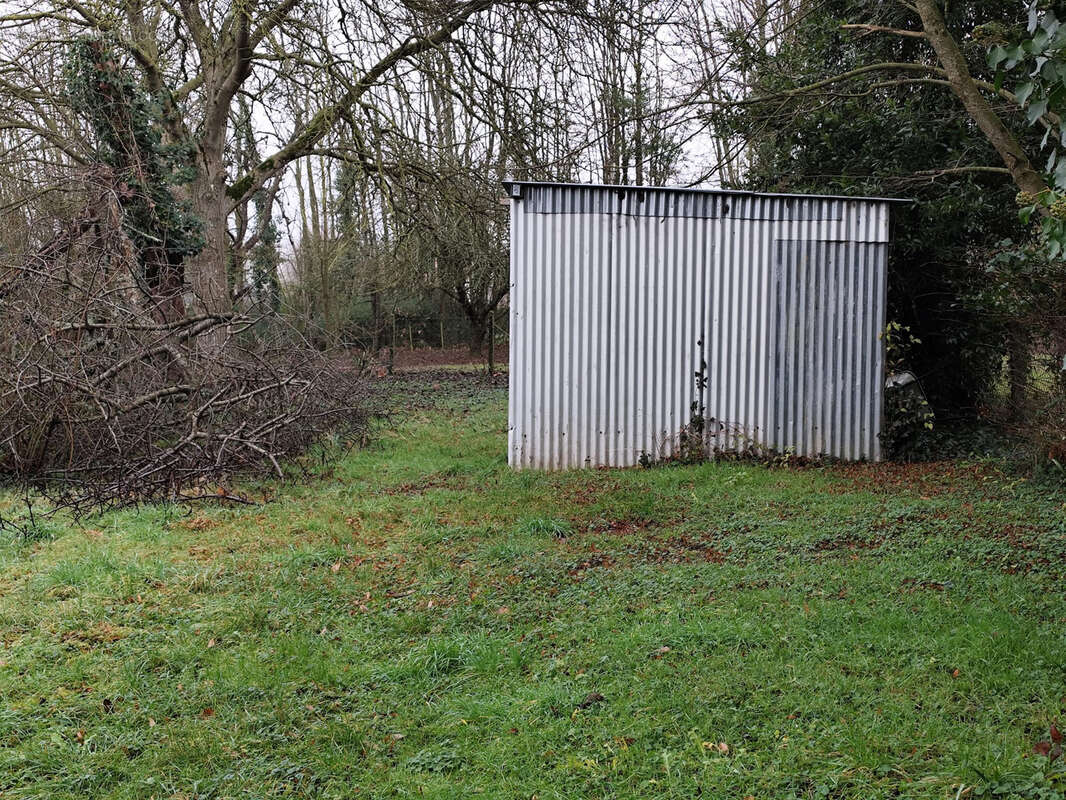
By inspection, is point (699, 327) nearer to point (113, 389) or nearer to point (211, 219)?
point (113, 389)

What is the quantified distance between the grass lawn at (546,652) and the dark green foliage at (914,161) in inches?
156

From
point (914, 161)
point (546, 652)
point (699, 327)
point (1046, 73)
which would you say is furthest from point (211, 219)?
point (1046, 73)

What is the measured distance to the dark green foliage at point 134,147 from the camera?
1030 centimetres

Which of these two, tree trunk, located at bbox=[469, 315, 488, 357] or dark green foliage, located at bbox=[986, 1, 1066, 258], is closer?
dark green foliage, located at bbox=[986, 1, 1066, 258]

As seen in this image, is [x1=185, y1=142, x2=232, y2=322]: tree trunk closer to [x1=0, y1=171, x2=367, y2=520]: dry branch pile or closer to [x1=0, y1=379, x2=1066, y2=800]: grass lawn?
[x1=0, y1=171, x2=367, y2=520]: dry branch pile

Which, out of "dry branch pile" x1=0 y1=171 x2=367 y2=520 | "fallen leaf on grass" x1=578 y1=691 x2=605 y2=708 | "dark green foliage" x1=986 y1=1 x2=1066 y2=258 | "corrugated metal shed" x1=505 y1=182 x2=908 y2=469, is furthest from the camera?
"corrugated metal shed" x1=505 y1=182 x2=908 y2=469

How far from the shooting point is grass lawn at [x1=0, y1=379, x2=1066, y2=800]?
302 cm

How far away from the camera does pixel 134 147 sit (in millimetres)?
10055

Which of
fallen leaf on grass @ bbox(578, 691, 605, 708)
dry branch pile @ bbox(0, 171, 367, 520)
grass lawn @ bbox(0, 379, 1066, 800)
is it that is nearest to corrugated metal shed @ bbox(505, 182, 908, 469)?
grass lawn @ bbox(0, 379, 1066, 800)

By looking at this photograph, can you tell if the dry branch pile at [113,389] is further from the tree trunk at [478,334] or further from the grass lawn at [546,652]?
the tree trunk at [478,334]

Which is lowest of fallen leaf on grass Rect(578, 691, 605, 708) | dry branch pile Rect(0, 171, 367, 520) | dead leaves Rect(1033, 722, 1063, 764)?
fallen leaf on grass Rect(578, 691, 605, 708)

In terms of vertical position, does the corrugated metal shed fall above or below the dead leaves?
above

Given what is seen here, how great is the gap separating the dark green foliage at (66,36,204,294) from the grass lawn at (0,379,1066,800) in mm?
5475

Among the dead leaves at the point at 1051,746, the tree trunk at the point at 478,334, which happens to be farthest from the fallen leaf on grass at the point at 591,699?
the tree trunk at the point at 478,334
